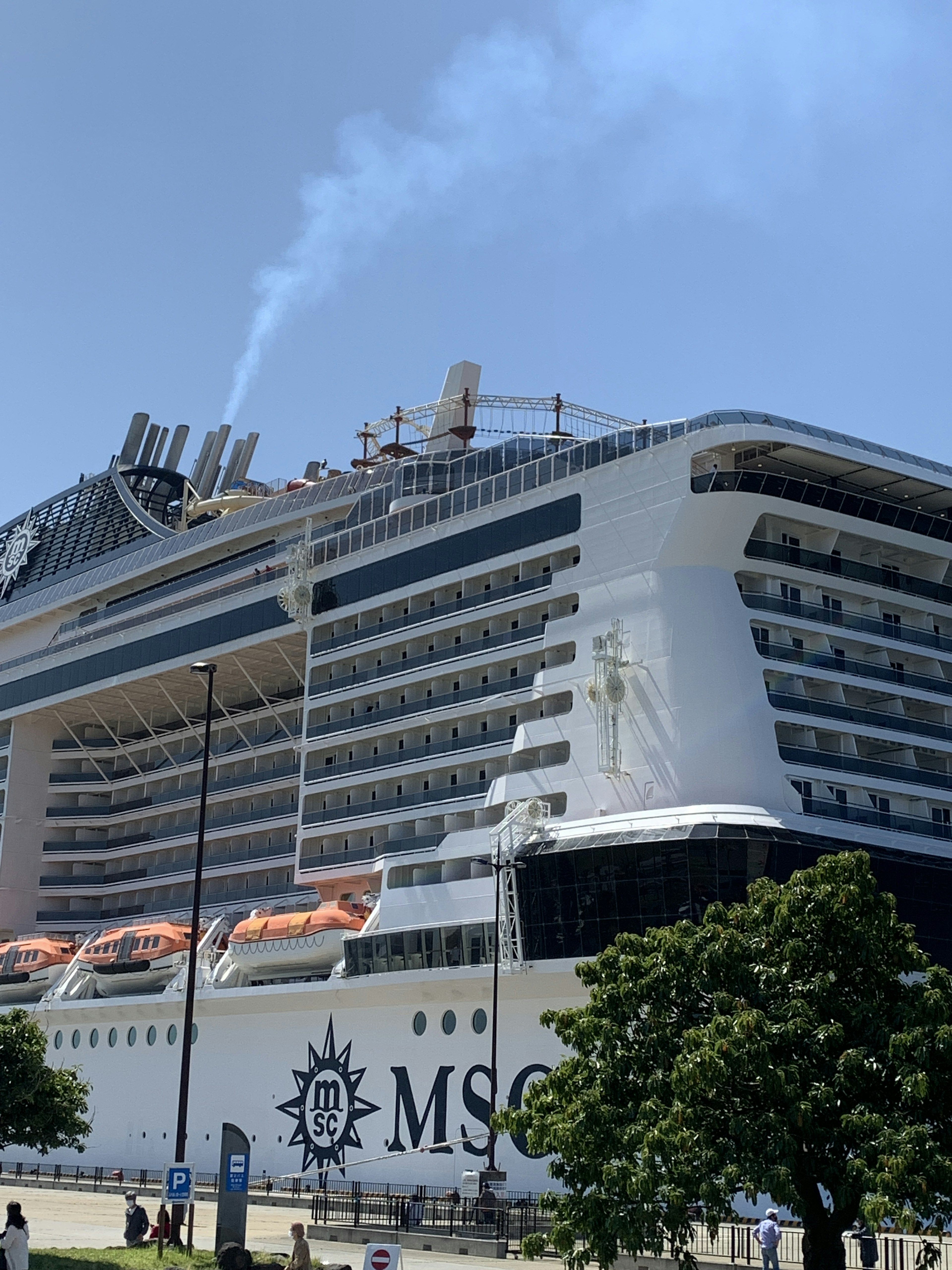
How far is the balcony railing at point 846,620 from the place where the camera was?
1732 inches

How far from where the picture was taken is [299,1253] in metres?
23.0

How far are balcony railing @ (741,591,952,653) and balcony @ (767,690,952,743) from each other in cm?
237

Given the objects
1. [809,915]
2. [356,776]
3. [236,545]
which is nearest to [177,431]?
[236,545]

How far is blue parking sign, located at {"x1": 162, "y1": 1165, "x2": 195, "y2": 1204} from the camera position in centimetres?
2747

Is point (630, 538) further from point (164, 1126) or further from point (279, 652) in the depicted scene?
point (164, 1126)

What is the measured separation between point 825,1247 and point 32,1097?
1967cm

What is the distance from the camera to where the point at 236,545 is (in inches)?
2665

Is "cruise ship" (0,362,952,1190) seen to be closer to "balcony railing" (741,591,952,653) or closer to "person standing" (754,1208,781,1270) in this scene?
"balcony railing" (741,591,952,653)

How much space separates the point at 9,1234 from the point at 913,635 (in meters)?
34.2

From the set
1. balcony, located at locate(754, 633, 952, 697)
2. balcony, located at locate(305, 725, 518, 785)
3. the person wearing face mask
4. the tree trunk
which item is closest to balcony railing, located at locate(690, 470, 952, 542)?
balcony, located at locate(754, 633, 952, 697)

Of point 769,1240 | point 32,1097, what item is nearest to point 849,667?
point 769,1240

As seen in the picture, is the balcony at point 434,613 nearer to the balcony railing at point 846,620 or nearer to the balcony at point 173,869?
the balcony railing at point 846,620

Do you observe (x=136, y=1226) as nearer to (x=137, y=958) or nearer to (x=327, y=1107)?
(x=327, y=1107)

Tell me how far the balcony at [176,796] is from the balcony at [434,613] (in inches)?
281
